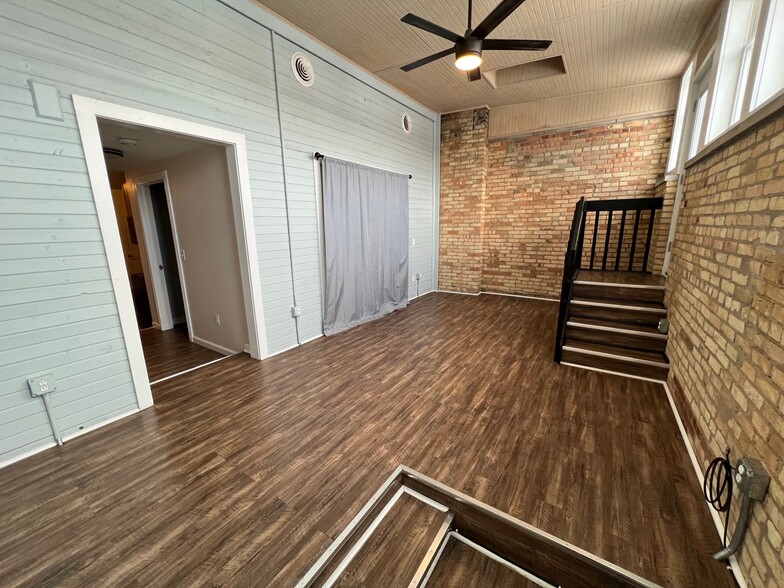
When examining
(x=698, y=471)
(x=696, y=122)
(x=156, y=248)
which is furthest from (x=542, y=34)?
(x=156, y=248)

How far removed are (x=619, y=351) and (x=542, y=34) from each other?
364 cm

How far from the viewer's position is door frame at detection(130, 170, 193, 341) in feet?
13.5

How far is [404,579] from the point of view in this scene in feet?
4.76

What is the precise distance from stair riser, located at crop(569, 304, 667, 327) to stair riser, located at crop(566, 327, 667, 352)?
0.73ft

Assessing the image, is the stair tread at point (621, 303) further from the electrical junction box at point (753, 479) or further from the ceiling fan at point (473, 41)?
the ceiling fan at point (473, 41)

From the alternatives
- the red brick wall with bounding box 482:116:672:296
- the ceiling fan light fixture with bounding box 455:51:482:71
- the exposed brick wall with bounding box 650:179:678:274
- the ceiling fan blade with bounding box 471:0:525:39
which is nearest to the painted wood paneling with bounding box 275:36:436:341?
the ceiling fan light fixture with bounding box 455:51:482:71

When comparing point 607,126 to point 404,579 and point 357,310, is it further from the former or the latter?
point 404,579

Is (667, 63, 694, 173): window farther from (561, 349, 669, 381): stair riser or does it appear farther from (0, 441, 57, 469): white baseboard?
(0, 441, 57, 469): white baseboard

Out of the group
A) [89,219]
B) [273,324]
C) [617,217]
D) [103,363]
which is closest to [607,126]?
[617,217]

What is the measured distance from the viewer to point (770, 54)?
1946mm

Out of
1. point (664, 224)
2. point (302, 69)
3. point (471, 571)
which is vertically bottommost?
point (471, 571)

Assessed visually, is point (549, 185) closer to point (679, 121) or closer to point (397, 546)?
point (679, 121)

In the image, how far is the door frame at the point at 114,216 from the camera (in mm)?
2217

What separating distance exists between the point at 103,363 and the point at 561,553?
3.17 m
